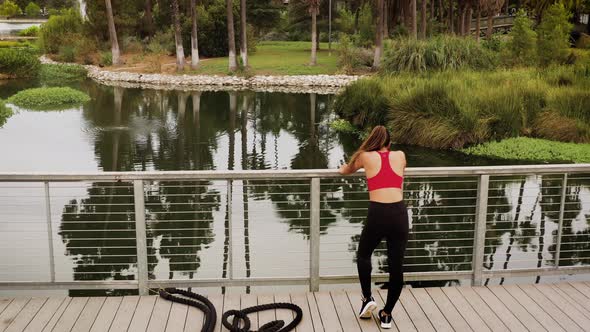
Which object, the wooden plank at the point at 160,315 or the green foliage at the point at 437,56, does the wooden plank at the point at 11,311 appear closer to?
the wooden plank at the point at 160,315

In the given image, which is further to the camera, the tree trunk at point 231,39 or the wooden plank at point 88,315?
the tree trunk at point 231,39

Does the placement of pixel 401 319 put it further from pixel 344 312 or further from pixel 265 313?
pixel 265 313

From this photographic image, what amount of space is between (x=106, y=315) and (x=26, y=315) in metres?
0.59

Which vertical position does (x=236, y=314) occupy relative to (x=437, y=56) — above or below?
below

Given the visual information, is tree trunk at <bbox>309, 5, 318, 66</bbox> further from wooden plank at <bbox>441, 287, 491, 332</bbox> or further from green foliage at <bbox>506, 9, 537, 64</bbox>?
wooden plank at <bbox>441, 287, 491, 332</bbox>

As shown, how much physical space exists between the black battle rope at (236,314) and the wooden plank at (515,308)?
1624 millimetres

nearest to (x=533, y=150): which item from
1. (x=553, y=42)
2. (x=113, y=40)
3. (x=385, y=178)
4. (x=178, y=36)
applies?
(x=385, y=178)

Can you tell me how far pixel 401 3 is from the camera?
45.9 m

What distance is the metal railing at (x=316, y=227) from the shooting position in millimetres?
4969

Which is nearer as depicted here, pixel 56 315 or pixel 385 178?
pixel 385 178

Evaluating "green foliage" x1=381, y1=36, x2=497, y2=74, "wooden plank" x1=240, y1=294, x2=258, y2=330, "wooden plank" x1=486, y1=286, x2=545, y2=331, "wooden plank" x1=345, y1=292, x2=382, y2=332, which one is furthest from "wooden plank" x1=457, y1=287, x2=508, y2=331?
"green foliage" x1=381, y1=36, x2=497, y2=74

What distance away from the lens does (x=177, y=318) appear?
15.4ft

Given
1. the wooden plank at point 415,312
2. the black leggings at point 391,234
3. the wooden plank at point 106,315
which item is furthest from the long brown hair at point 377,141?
the wooden plank at point 106,315

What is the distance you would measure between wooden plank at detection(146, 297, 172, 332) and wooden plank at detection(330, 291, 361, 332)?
128 cm
